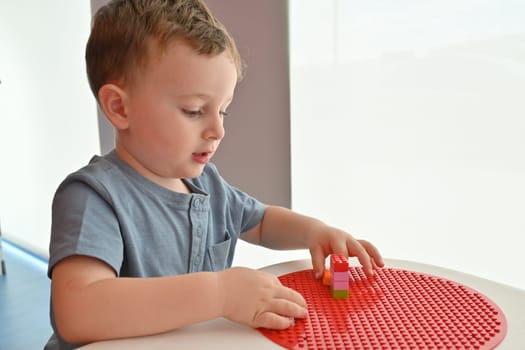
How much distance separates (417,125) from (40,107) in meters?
1.80

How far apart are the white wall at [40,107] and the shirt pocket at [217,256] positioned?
4.85 feet

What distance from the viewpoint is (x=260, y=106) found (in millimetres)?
1453

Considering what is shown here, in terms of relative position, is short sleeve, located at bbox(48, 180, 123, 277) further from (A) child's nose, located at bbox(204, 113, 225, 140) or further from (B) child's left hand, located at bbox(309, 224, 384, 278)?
(B) child's left hand, located at bbox(309, 224, 384, 278)

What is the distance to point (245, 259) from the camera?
166 centimetres

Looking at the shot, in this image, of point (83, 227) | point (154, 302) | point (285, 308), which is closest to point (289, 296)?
point (285, 308)

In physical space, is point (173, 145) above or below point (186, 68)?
below

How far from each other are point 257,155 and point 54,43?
1.22 m

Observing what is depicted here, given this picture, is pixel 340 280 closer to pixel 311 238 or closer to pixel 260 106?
pixel 311 238

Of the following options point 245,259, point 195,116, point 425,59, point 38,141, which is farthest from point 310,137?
point 38,141

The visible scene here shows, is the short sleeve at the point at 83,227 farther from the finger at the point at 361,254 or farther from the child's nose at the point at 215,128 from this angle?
the finger at the point at 361,254

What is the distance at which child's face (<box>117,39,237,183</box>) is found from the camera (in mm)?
637

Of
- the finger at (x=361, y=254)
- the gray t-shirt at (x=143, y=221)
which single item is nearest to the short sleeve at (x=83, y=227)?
the gray t-shirt at (x=143, y=221)

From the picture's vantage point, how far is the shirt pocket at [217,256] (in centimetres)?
77

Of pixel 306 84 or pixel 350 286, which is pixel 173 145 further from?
pixel 306 84
